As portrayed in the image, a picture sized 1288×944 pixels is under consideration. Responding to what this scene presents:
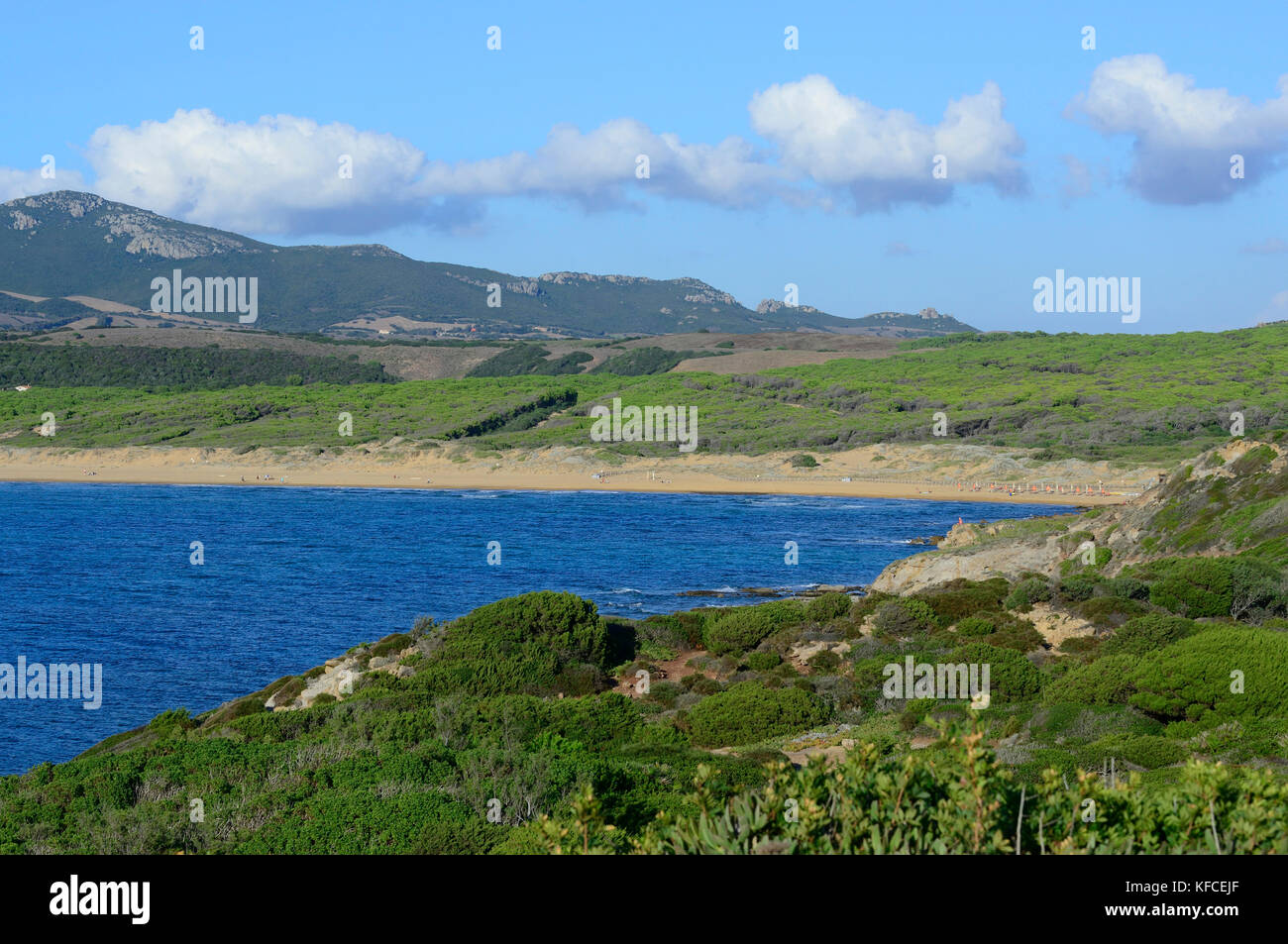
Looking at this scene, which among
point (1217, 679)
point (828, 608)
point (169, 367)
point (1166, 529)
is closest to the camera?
point (1217, 679)

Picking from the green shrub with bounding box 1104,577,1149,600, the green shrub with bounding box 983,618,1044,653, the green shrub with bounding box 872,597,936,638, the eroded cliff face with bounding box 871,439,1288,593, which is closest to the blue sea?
the eroded cliff face with bounding box 871,439,1288,593

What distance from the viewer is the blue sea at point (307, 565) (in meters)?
30.0

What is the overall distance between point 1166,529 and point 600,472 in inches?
2195

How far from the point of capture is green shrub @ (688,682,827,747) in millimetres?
18125

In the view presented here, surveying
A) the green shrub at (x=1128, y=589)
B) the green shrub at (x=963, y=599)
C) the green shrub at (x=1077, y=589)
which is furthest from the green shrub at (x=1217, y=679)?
the green shrub at (x=963, y=599)

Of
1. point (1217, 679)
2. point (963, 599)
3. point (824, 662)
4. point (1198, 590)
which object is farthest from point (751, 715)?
point (1198, 590)

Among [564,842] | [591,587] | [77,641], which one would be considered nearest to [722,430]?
[591,587]

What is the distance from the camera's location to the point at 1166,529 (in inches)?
1237

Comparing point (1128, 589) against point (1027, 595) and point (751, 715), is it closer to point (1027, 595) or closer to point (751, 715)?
point (1027, 595)

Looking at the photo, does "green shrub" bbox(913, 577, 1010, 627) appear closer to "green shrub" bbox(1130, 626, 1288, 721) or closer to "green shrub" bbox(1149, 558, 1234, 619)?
"green shrub" bbox(1149, 558, 1234, 619)

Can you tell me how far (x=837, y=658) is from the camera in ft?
74.6

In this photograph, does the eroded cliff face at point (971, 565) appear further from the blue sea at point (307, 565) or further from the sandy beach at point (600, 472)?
the sandy beach at point (600, 472)

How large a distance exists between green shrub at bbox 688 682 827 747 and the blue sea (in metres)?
12.9

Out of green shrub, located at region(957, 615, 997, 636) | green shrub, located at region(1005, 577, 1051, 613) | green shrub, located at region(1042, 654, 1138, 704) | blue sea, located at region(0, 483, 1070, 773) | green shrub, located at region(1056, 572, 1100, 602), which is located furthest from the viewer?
blue sea, located at region(0, 483, 1070, 773)
